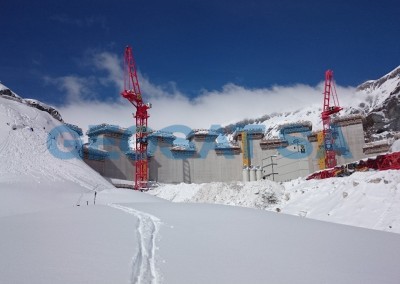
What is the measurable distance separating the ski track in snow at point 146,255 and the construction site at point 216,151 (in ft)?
154

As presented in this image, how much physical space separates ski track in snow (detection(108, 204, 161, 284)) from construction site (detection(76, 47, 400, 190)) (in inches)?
1852

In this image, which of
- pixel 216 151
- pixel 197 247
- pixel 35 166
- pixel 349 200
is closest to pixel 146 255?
pixel 197 247

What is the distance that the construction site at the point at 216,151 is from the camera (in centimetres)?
5947

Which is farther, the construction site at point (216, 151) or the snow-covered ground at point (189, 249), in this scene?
the construction site at point (216, 151)

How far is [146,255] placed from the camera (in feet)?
22.5

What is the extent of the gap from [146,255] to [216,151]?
60661 millimetres

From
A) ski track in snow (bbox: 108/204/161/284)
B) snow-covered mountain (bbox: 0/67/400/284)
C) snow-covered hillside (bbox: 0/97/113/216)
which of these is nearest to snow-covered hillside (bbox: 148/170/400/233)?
snow-covered mountain (bbox: 0/67/400/284)

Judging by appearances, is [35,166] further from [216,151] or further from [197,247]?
[216,151]

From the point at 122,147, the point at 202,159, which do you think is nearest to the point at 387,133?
the point at 202,159

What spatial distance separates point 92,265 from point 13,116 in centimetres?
4211

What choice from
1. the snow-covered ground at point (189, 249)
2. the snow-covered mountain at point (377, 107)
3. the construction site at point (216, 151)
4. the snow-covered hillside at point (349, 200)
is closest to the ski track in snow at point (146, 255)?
the snow-covered ground at point (189, 249)

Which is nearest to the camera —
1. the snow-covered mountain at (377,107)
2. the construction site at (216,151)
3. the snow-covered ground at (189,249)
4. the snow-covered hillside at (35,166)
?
the snow-covered ground at (189,249)

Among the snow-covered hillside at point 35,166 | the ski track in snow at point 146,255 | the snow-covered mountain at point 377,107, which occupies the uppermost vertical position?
the snow-covered mountain at point 377,107

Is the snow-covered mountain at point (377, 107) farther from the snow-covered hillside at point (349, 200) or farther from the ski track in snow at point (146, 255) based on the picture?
the ski track in snow at point (146, 255)
